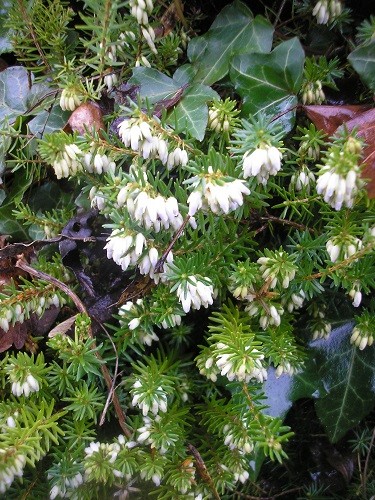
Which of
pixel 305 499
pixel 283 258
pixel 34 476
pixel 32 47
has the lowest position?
pixel 305 499

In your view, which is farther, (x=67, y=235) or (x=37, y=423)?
(x=67, y=235)

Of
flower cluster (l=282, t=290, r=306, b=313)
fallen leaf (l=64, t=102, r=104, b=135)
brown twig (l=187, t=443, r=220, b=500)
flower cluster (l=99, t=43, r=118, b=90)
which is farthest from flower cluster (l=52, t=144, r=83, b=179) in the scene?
brown twig (l=187, t=443, r=220, b=500)

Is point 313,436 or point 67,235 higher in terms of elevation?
point 67,235

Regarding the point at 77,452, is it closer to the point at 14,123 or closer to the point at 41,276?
the point at 41,276

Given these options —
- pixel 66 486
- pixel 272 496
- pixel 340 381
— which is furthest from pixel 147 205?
pixel 272 496

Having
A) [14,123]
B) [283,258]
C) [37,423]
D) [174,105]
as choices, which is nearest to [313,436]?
[283,258]

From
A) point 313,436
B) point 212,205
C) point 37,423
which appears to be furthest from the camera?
point 313,436

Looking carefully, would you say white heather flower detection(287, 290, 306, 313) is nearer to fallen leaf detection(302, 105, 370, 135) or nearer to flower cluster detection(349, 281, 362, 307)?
flower cluster detection(349, 281, 362, 307)
